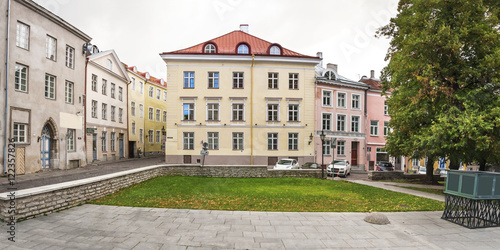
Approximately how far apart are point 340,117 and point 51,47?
29.8 m

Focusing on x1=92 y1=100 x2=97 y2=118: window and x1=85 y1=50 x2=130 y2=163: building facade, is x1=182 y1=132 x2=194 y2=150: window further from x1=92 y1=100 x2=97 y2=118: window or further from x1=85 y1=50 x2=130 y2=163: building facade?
x1=92 y1=100 x2=97 y2=118: window

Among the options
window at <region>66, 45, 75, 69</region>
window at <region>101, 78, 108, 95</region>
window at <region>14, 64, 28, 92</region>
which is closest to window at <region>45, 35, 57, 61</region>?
window at <region>66, 45, 75, 69</region>

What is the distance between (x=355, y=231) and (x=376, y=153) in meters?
32.5

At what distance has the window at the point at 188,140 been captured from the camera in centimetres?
2908

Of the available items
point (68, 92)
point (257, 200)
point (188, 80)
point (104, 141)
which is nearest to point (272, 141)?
point (188, 80)

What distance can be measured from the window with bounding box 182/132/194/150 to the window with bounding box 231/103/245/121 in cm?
472

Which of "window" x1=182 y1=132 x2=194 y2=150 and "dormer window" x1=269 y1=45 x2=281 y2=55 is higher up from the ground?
"dormer window" x1=269 y1=45 x2=281 y2=55

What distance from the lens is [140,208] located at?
9422mm

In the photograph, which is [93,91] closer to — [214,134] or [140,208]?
[214,134]

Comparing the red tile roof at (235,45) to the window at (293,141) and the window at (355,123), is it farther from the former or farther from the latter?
the window at (355,123)

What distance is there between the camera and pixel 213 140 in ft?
96.1

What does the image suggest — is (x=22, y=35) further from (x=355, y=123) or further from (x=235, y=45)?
(x=355, y=123)

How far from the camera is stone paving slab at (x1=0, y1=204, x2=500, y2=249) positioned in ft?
20.8

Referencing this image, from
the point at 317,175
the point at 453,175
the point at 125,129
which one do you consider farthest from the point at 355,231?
the point at 125,129
